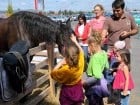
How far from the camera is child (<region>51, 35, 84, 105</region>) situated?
496 centimetres

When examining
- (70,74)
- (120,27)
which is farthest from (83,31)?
(70,74)

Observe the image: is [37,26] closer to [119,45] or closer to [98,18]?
[119,45]

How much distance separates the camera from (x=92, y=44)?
18.7 ft

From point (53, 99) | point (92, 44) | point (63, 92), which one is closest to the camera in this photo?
point (63, 92)

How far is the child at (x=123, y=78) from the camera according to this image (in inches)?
241

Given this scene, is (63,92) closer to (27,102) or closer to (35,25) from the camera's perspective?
(27,102)

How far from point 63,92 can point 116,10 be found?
1952 millimetres

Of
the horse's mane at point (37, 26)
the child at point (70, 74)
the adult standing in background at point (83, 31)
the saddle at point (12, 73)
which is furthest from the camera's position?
the adult standing in background at point (83, 31)

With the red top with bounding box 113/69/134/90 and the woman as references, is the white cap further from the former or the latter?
the woman

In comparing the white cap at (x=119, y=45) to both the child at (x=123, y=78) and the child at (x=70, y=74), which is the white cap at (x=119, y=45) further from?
the child at (x=70, y=74)

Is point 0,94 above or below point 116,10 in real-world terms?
below

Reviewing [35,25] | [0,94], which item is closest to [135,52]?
→ [35,25]

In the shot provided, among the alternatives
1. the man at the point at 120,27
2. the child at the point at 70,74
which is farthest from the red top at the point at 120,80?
the child at the point at 70,74

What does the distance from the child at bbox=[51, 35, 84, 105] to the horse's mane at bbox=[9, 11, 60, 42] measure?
1427 millimetres
